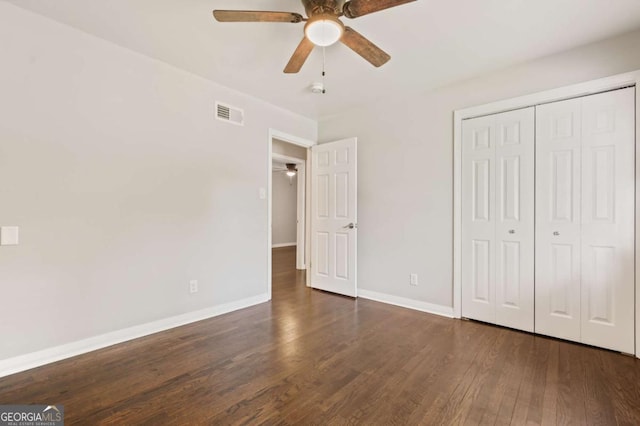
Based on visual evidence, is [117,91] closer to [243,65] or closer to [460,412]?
[243,65]

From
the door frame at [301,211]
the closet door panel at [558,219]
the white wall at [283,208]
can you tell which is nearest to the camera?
the closet door panel at [558,219]

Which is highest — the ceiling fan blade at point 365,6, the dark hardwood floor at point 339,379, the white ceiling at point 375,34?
the white ceiling at point 375,34

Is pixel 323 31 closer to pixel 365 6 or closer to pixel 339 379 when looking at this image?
pixel 365 6

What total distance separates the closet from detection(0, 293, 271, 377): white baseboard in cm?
277

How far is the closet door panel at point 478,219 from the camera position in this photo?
299 centimetres

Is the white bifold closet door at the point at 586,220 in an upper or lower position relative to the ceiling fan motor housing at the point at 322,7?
lower

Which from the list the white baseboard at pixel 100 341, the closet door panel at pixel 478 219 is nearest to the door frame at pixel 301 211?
the white baseboard at pixel 100 341

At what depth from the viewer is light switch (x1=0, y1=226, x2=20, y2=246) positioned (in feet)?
6.68

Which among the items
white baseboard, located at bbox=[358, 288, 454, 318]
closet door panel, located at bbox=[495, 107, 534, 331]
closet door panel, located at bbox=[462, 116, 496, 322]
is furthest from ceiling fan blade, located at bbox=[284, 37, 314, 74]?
white baseboard, located at bbox=[358, 288, 454, 318]

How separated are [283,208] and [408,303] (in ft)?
20.8

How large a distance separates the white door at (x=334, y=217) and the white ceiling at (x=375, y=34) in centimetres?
116

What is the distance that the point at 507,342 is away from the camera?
8.51 feet

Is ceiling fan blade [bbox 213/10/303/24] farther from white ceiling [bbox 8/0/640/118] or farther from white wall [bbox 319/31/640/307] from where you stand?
white wall [bbox 319/31/640/307]

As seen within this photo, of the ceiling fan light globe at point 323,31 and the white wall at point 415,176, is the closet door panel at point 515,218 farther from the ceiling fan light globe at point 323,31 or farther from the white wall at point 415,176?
the ceiling fan light globe at point 323,31
